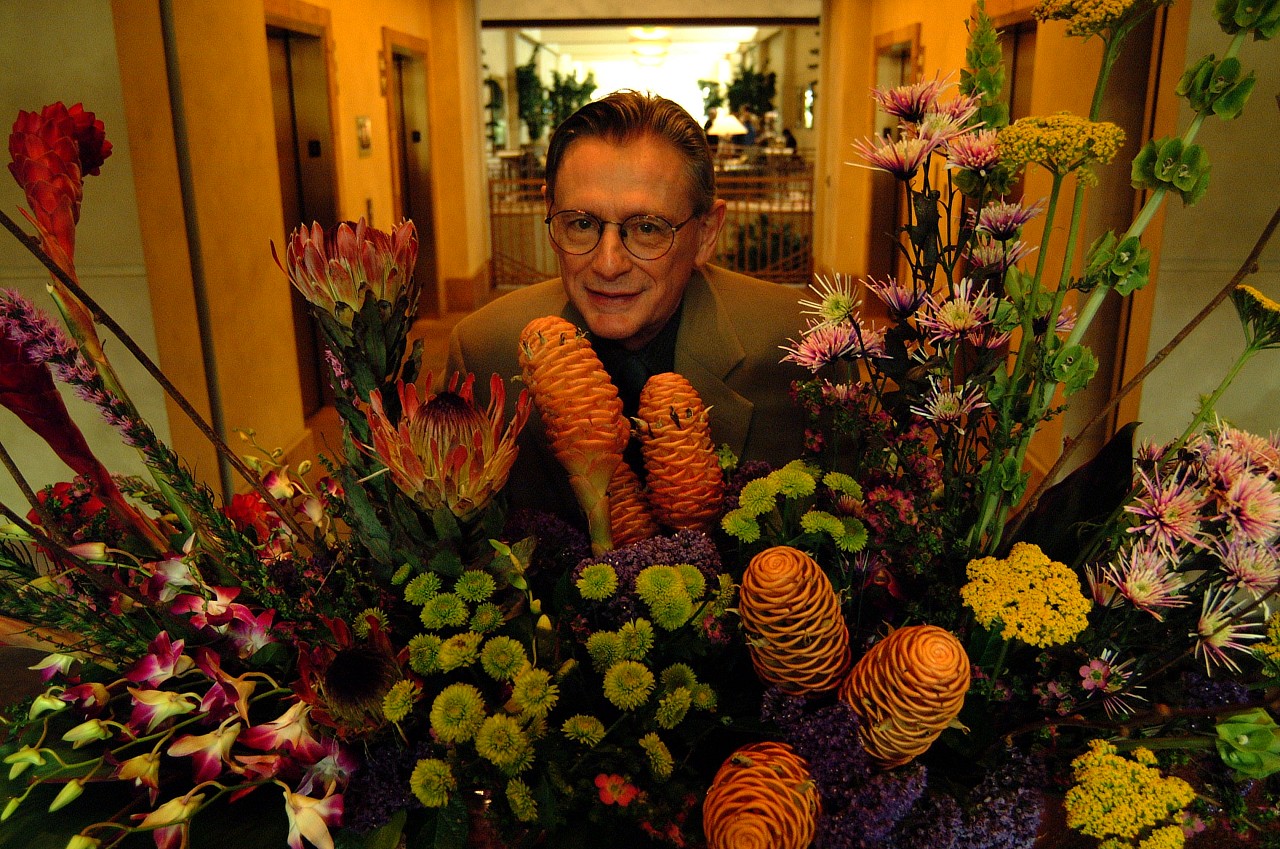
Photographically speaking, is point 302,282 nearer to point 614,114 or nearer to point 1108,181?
point 614,114

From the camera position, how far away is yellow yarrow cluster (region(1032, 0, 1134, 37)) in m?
0.59

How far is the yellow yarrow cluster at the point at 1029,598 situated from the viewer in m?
0.62

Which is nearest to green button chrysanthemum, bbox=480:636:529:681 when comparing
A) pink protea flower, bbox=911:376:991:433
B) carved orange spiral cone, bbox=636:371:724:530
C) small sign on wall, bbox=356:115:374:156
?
carved orange spiral cone, bbox=636:371:724:530

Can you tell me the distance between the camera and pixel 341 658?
0.62 m

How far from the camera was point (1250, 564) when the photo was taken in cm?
62

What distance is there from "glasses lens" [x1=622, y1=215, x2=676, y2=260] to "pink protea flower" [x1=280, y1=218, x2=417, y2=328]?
341 millimetres

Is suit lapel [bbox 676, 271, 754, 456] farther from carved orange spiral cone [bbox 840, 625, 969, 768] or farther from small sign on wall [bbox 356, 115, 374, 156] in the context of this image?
small sign on wall [bbox 356, 115, 374, 156]

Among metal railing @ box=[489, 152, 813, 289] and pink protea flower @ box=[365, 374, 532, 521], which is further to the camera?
metal railing @ box=[489, 152, 813, 289]

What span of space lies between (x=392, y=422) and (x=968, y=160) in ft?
1.47

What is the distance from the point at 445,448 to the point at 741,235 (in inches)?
370

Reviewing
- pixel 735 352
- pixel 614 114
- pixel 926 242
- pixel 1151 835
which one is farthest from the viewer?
pixel 735 352

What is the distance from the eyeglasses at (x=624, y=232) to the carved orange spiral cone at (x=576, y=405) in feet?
0.71

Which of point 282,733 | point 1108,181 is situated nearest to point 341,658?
point 282,733

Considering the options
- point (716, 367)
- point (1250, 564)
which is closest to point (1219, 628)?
point (1250, 564)
